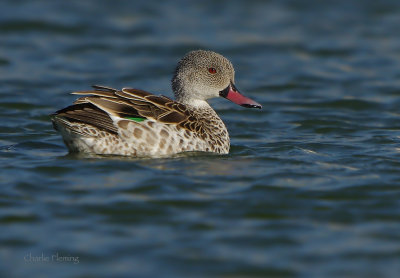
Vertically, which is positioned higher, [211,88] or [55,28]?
[55,28]

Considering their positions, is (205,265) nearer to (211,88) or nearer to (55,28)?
(211,88)

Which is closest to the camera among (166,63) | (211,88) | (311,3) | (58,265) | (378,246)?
(58,265)

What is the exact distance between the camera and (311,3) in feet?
63.5

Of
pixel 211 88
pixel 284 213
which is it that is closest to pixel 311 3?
pixel 211 88

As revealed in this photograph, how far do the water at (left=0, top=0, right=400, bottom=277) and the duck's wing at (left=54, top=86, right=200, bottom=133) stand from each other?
0.45 m

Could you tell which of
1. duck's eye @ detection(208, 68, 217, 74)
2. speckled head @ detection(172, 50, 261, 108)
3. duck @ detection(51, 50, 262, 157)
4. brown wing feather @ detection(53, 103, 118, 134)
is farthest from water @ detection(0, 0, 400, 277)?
duck's eye @ detection(208, 68, 217, 74)

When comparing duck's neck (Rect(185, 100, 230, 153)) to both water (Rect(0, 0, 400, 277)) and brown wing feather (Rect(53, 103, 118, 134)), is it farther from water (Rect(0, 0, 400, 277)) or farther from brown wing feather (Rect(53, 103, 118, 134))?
brown wing feather (Rect(53, 103, 118, 134))

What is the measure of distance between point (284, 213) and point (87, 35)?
10.5 meters

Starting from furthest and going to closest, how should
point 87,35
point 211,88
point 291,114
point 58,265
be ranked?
point 87,35
point 291,114
point 211,88
point 58,265

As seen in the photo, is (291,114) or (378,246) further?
(291,114)

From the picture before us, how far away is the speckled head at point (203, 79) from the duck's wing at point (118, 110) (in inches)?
30.8

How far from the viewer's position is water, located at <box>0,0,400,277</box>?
686 cm

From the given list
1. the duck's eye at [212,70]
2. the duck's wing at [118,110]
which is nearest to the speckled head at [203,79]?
the duck's eye at [212,70]

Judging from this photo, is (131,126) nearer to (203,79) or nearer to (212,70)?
(203,79)
